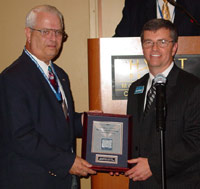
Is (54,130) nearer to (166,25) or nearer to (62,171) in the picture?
(62,171)

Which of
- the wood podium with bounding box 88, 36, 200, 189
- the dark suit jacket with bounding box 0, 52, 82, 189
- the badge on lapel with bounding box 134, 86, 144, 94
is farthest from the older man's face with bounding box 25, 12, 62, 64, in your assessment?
the badge on lapel with bounding box 134, 86, 144, 94

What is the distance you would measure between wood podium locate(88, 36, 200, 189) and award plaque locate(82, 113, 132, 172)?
0.82 feet

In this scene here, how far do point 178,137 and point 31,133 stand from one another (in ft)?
2.93

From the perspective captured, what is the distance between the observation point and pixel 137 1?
97.7 inches

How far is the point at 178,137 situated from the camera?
1786 millimetres

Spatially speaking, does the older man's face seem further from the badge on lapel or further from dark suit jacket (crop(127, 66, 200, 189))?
dark suit jacket (crop(127, 66, 200, 189))

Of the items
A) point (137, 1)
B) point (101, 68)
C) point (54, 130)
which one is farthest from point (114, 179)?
point (137, 1)

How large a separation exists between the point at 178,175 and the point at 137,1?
1.46m

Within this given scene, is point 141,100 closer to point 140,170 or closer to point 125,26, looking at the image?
point 140,170

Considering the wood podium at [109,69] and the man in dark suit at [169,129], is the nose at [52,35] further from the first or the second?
the man in dark suit at [169,129]

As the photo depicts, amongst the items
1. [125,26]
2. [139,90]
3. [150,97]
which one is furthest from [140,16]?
[150,97]

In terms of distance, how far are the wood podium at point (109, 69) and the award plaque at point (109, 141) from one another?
0.25 metres

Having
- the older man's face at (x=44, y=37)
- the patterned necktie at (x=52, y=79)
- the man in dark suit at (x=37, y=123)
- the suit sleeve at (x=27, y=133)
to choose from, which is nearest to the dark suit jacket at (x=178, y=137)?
the man in dark suit at (x=37, y=123)

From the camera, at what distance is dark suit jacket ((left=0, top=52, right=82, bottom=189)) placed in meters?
1.79
